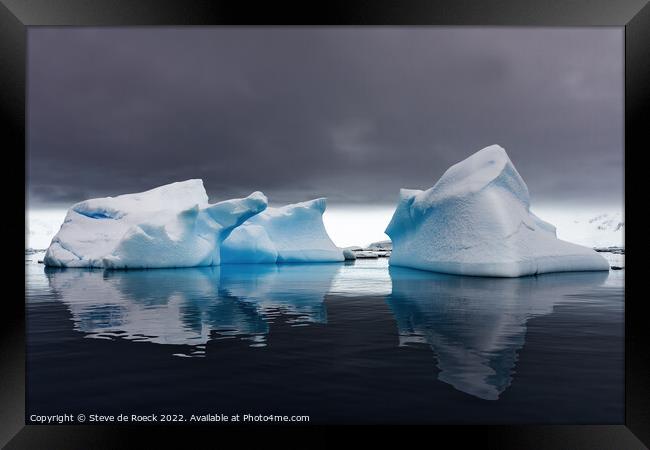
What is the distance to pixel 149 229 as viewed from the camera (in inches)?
794

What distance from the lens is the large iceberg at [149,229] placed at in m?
20.3

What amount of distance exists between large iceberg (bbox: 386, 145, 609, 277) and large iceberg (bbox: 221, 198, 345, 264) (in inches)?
453

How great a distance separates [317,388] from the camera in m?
3.52

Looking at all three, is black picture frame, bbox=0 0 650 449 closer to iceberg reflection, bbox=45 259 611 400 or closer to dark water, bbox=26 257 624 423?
dark water, bbox=26 257 624 423

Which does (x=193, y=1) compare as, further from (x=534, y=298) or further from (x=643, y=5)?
(x=534, y=298)

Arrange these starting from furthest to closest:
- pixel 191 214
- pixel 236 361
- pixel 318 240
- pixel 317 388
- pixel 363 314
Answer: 1. pixel 318 240
2. pixel 191 214
3. pixel 363 314
4. pixel 236 361
5. pixel 317 388

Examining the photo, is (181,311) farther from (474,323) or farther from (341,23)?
(341,23)

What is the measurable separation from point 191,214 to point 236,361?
1708cm

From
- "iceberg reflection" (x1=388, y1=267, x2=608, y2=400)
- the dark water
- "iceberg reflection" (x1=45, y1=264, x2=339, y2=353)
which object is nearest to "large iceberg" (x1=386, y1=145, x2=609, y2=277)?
"iceberg reflection" (x1=388, y1=267, x2=608, y2=400)

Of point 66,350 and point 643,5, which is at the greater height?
point 643,5

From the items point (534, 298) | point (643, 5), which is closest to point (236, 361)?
point (643, 5)

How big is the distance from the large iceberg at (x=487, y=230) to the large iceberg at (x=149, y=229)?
7291 millimetres

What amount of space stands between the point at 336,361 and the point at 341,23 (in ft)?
9.02

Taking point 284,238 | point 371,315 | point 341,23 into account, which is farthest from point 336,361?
point 284,238
